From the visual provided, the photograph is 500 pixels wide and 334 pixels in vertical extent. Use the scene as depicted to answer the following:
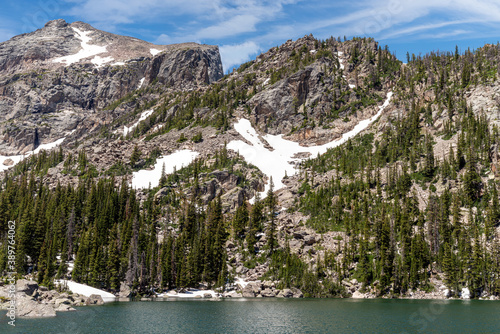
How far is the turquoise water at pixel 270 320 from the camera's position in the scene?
48719mm

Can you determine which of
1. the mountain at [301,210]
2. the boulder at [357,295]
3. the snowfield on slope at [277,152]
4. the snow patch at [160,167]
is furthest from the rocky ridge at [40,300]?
the snowfield on slope at [277,152]

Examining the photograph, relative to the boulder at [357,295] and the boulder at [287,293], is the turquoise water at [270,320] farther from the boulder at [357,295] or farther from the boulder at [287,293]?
the boulder at [287,293]

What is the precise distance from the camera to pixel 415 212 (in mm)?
118375

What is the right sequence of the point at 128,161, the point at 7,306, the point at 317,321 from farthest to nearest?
the point at 128,161 → the point at 7,306 → the point at 317,321

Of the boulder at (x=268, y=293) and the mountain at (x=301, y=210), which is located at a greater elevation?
the mountain at (x=301, y=210)

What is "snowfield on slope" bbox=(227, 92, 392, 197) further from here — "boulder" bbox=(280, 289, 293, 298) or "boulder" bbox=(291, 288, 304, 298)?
"boulder" bbox=(280, 289, 293, 298)

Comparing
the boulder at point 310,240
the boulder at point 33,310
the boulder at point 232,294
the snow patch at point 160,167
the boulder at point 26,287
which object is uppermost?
the snow patch at point 160,167

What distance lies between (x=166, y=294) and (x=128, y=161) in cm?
9546

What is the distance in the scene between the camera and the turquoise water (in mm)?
48719

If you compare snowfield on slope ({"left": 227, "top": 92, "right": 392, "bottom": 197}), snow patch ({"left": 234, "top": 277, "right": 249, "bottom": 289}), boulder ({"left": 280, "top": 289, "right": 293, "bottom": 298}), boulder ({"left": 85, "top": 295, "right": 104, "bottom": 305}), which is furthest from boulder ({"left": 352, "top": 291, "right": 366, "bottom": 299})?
snowfield on slope ({"left": 227, "top": 92, "right": 392, "bottom": 197})

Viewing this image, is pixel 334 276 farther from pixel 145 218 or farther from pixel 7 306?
pixel 7 306

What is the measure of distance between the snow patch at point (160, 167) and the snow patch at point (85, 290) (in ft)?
219

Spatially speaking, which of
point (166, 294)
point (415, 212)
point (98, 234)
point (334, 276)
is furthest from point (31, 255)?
point (415, 212)

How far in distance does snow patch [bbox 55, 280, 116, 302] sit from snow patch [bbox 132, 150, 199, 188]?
66.7 meters
